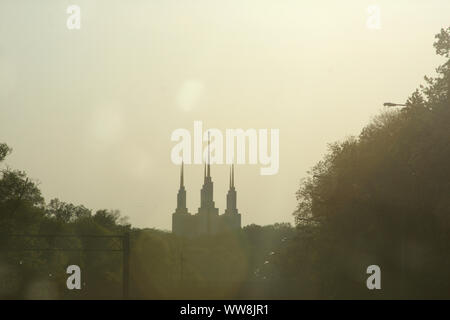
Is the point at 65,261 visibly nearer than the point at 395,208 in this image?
No

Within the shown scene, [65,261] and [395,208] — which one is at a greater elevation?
[65,261]

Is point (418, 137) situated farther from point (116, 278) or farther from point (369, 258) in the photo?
point (116, 278)

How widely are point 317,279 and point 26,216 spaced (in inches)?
1306

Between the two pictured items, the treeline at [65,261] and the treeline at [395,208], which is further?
the treeline at [65,261]

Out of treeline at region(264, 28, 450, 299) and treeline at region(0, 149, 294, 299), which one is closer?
treeline at region(264, 28, 450, 299)

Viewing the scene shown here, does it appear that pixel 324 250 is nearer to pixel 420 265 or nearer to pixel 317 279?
pixel 317 279

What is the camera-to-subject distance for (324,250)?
78.0m

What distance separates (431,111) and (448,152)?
110 inches
